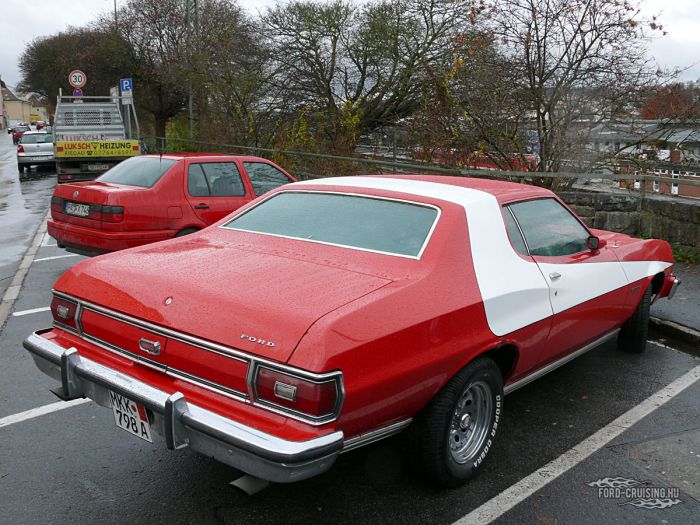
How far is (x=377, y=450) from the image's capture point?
3.68m

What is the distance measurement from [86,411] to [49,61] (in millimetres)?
46091

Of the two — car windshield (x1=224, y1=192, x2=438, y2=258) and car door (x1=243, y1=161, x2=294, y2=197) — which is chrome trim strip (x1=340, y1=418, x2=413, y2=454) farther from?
car door (x1=243, y1=161, x2=294, y2=197)

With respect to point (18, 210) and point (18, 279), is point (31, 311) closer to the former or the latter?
point (18, 279)

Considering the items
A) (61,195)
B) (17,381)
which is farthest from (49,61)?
(17,381)

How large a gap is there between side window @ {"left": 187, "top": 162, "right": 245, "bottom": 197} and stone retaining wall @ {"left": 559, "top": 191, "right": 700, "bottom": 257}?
4.70 metres

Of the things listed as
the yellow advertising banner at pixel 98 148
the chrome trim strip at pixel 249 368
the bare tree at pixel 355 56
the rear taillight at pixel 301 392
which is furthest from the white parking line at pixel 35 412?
the yellow advertising banner at pixel 98 148

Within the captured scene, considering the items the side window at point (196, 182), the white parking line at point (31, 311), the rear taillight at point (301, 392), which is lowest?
the white parking line at point (31, 311)

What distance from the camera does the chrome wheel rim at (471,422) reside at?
11.4 feet

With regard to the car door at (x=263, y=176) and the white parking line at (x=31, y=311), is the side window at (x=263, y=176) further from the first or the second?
the white parking line at (x=31, y=311)

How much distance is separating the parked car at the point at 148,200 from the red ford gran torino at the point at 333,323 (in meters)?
3.29

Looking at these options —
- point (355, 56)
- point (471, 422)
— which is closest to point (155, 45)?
point (355, 56)

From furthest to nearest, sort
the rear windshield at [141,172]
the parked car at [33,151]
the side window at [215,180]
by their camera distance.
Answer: the parked car at [33,151]
the side window at [215,180]
the rear windshield at [141,172]

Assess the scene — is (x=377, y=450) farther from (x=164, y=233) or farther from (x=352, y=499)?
(x=164, y=233)

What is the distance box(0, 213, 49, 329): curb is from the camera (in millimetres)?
6801
